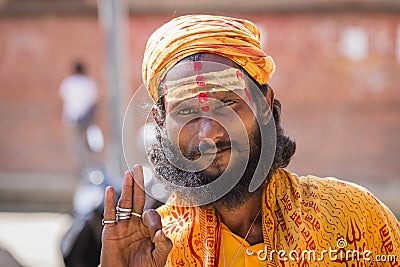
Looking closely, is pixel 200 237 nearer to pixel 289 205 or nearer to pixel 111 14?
pixel 289 205

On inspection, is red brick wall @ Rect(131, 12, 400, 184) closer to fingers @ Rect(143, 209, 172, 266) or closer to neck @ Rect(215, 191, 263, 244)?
neck @ Rect(215, 191, 263, 244)

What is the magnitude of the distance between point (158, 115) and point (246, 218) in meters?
0.42

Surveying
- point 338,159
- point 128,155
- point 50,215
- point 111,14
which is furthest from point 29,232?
point 128,155

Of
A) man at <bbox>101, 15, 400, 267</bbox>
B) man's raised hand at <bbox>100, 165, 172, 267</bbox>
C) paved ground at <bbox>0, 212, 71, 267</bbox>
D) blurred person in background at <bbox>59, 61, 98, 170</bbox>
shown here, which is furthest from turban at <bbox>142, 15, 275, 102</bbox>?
blurred person in background at <bbox>59, 61, 98, 170</bbox>

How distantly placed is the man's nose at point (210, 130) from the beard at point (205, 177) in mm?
24

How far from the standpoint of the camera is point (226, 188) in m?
2.41

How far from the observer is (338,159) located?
1131cm

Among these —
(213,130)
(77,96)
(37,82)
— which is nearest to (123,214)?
(213,130)

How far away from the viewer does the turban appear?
94.8 inches

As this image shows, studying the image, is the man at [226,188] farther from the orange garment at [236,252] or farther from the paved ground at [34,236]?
the paved ground at [34,236]

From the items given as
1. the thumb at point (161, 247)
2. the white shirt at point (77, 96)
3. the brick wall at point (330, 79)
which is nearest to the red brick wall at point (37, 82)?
the brick wall at point (330, 79)

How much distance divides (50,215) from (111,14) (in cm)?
349

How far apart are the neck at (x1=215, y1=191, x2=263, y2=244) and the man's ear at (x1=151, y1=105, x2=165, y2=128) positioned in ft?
1.03

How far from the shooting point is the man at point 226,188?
7.75 ft
